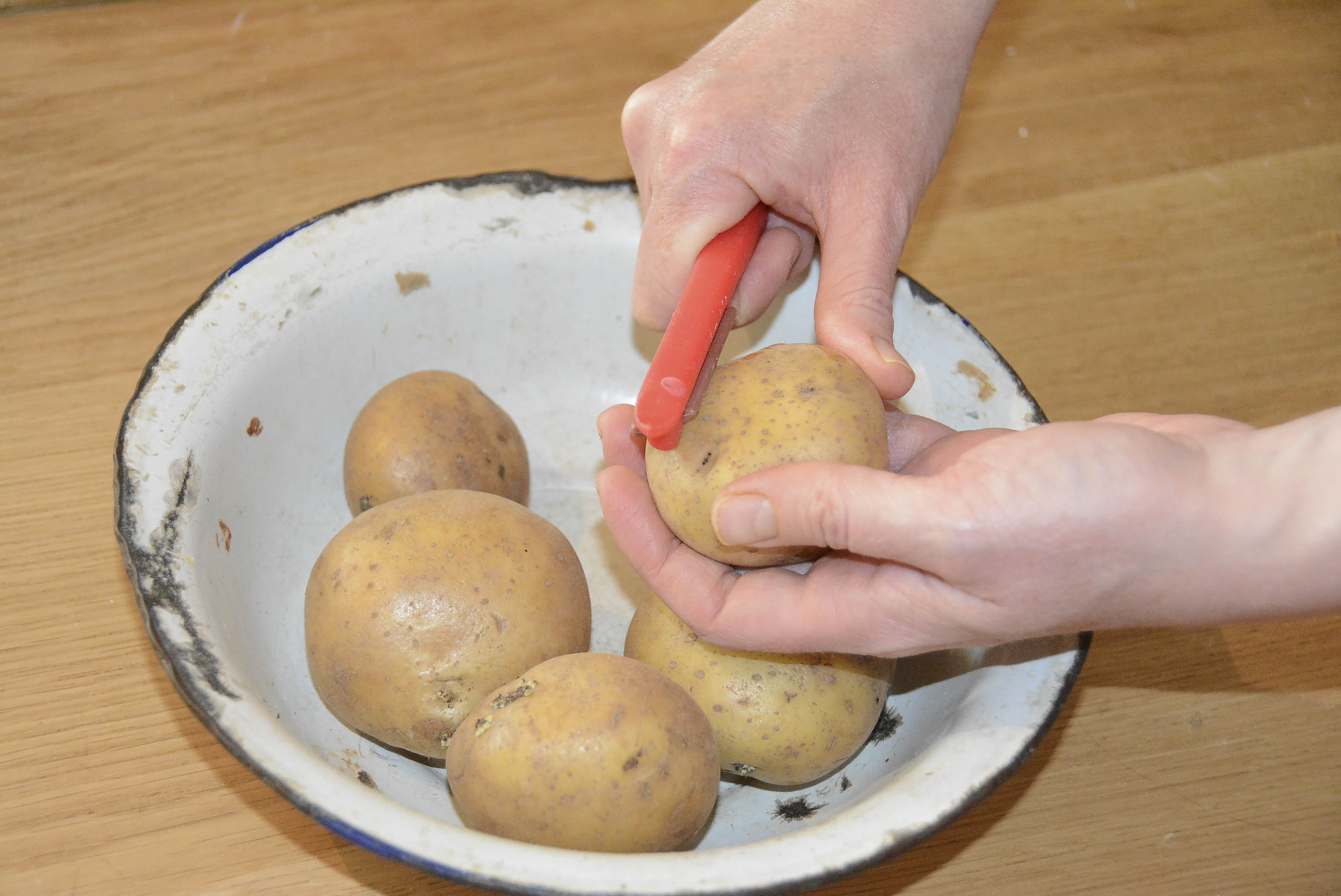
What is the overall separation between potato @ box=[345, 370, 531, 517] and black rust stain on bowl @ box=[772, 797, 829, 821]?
43 cm

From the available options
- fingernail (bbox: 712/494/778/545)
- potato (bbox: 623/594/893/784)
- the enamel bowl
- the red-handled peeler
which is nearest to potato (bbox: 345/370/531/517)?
the enamel bowl

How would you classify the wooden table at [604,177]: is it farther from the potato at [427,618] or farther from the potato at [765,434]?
the potato at [765,434]

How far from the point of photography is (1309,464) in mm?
753

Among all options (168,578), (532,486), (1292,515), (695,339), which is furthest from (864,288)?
(168,578)

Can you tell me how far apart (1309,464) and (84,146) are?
1568 millimetres

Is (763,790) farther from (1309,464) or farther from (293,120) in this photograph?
(293,120)

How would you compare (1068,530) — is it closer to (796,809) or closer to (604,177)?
(796,809)

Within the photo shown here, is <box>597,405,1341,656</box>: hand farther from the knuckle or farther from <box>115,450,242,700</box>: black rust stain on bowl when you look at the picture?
<box>115,450,242,700</box>: black rust stain on bowl

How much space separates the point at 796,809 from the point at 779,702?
0.13m

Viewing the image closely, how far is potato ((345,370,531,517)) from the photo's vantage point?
1.06 metres

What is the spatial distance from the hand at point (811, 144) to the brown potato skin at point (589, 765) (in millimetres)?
348

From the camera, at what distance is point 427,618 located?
872 mm

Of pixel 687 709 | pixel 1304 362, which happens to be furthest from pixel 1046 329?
pixel 687 709

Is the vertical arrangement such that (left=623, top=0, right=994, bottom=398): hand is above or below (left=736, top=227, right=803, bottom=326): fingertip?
above
